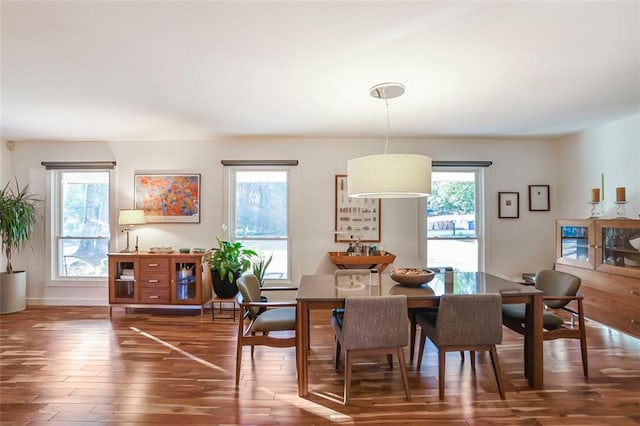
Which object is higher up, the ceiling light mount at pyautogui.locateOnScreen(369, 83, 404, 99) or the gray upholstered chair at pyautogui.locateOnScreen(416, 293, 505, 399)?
the ceiling light mount at pyautogui.locateOnScreen(369, 83, 404, 99)

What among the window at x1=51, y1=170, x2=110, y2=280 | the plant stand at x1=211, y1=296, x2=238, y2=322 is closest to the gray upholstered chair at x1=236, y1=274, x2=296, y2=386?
the plant stand at x1=211, y1=296, x2=238, y2=322

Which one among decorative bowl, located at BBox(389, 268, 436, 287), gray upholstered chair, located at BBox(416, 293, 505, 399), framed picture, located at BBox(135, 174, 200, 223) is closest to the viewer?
gray upholstered chair, located at BBox(416, 293, 505, 399)

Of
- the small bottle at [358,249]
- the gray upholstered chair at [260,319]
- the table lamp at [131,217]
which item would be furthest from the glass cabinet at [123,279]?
the small bottle at [358,249]

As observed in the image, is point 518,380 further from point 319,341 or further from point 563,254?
point 563,254

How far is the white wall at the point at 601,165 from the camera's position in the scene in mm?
3658

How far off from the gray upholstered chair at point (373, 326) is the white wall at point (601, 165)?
3330 mm

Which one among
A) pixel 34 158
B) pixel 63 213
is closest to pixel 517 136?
pixel 63 213

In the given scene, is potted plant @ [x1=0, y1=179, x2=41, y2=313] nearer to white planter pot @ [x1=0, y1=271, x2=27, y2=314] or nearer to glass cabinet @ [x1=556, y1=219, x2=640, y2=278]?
white planter pot @ [x1=0, y1=271, x2=27, y2=314]

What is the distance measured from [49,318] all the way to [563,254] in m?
6.42

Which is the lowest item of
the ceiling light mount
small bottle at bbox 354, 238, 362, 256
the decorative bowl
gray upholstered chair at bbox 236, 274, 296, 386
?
gray upholstered chair at bbox 236, 274, 296, 386

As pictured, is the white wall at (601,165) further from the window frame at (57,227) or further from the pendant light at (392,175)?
the window frame at (57,227)

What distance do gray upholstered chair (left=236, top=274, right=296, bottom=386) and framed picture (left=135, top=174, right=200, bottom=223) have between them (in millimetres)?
2220

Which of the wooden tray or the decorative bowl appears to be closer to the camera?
the decorative bowl

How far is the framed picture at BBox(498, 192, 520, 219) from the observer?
15.4 ft
